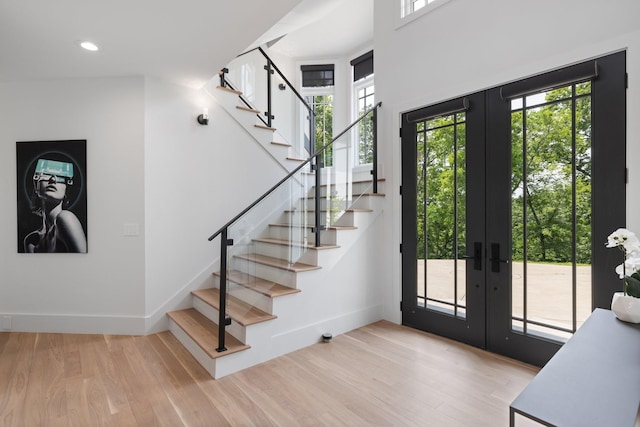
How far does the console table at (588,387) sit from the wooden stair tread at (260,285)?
2.12 m

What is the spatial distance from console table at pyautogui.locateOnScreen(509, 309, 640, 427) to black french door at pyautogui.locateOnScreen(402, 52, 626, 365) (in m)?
1.19

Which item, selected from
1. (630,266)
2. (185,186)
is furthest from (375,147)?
(630,266)

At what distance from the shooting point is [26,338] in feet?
11.0

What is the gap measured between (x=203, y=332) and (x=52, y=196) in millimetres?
2189

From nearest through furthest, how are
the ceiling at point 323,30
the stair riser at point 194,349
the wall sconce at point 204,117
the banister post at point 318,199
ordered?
the stair riser at point 194,349
the banister post at point 318,199
the wall sconce at point 204,117
the ceiling at point 323,30

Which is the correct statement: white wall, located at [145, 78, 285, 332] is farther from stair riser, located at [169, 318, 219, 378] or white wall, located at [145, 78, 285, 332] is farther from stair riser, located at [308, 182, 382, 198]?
stair riser, located at [308, 182, 382, 198]

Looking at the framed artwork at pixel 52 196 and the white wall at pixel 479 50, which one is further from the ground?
the white wall at pixel 479 50

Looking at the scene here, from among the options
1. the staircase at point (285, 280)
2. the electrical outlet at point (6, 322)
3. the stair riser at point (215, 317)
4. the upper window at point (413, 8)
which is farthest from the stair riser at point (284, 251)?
the electrical outlet at point (6, 322)

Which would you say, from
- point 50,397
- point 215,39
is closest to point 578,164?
point 215,39

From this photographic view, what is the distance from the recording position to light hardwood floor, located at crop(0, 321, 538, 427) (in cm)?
208

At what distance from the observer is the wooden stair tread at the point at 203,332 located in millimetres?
2676

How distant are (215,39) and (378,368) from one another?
9.85 feet

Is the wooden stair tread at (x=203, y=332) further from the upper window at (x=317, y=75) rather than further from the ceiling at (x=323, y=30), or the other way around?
the upper window at (x=317, y=75)

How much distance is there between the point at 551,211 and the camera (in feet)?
8.64
